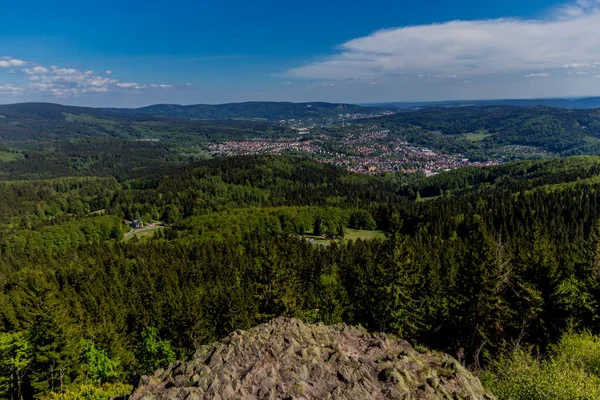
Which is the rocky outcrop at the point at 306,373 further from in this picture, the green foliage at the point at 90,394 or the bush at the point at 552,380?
the green foliage at the point at 90,394

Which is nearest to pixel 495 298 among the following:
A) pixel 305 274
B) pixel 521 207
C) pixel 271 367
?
pixel 271 367

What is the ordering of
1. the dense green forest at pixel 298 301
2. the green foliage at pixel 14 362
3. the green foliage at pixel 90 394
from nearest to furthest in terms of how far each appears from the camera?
the green foliage at pixel 90 394 → the dense green forest at pixel 298 301 → the green foliage at pixel 14 362

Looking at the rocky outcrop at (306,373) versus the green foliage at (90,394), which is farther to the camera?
the green foliage at (90,394)

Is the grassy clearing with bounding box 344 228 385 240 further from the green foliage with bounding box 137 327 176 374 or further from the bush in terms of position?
the bush

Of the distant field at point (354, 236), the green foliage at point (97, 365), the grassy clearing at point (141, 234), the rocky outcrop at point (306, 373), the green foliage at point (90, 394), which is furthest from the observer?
the grassy clearing at point (141, 234)

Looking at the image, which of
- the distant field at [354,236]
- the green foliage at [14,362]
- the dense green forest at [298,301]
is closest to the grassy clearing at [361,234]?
the distant field at [354,236]

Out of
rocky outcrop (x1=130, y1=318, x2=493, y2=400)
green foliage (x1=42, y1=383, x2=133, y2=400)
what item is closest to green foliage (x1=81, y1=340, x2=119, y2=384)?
green foliage (x1=42, y1=383, x2=133, y2=400)

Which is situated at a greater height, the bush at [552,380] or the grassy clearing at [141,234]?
the bush at [552,380]

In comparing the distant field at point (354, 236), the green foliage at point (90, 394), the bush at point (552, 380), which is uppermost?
the bush at point (552, 380)
